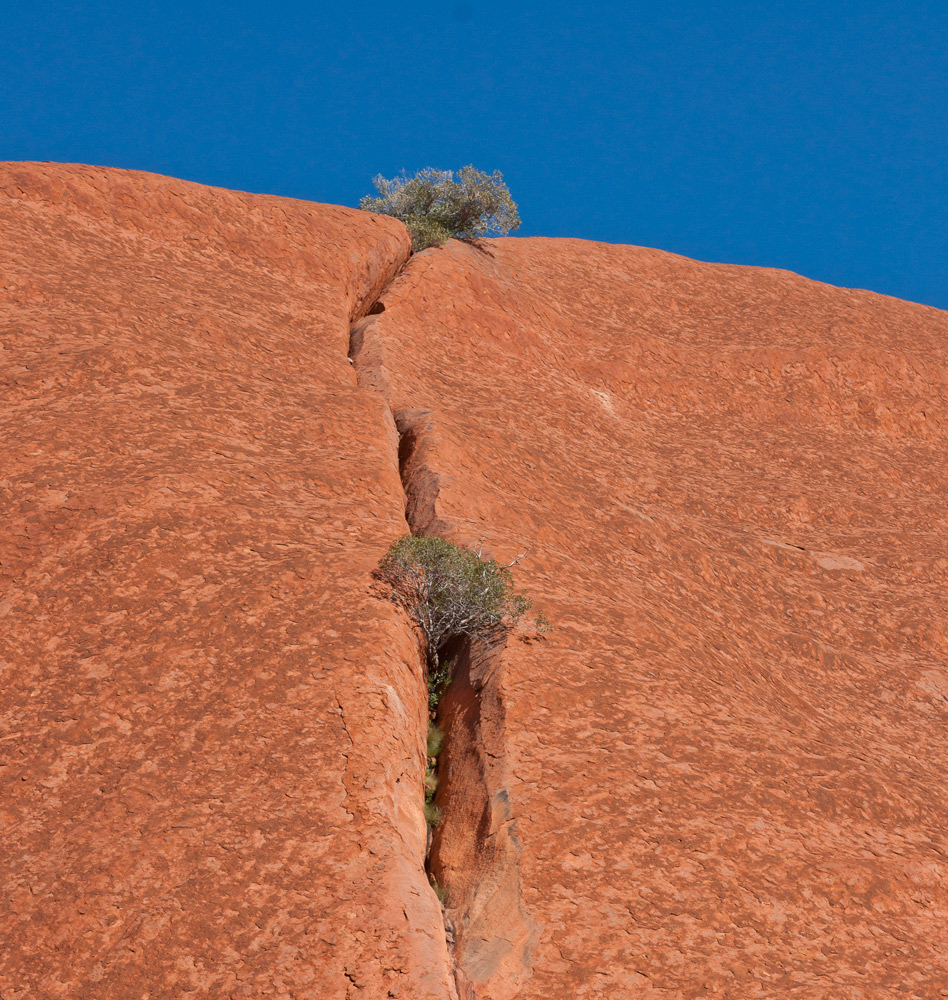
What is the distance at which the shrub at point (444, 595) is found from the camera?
11.1 meters

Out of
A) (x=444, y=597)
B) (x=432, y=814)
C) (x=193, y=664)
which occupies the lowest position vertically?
(x=432, y=814)

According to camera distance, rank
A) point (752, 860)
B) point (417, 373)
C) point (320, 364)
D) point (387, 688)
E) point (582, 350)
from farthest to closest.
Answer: point (582, 350)
point (417, 373)
point (320, 364)
point (387, 688)
point (752, 860)

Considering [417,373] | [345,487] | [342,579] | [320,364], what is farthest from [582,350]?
[342,579]

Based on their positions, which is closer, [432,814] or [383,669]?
[432,814]

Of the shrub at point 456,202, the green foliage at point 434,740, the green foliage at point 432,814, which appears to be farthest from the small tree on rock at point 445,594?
the shrub at point 456,202

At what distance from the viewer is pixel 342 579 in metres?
11.1

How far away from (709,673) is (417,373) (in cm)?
955

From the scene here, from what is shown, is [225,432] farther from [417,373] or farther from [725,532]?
[725,532]

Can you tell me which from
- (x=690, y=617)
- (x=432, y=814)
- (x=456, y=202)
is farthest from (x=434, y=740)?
(x=456, y=202)

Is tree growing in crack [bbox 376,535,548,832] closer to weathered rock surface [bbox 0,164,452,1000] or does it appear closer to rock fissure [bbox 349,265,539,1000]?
rock fissure [bbox 349,265,539,1000]

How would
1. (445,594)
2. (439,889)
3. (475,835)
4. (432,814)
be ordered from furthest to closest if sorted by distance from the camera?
1. (445,594)
2. (432,814)
3. (475,835)
4. (439,889)

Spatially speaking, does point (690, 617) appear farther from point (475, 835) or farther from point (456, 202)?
point (456, 202)

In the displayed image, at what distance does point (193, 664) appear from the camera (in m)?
9.74

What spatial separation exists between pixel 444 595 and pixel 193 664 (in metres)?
3.17
